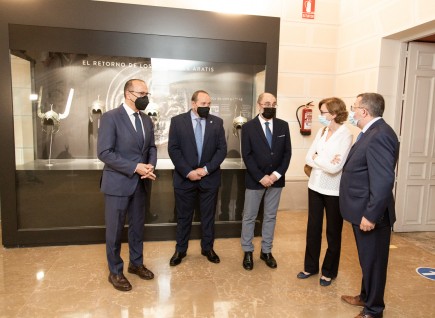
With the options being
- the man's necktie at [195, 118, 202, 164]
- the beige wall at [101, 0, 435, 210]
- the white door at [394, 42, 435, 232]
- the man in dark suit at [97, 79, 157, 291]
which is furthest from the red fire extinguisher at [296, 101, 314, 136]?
the man in dark suit at [97, 79, 157, 291]

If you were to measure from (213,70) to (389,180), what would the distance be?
9.27 feet

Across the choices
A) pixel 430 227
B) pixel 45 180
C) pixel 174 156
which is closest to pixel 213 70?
pixel 174 156

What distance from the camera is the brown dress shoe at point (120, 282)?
292cm

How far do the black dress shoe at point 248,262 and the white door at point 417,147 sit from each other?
92.8 inches

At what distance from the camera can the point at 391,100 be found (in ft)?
14.5

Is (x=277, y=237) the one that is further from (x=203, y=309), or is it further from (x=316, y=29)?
(x=316, y=29)

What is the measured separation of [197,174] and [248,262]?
101 cm

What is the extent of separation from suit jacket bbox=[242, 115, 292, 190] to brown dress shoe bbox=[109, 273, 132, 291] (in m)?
1.41

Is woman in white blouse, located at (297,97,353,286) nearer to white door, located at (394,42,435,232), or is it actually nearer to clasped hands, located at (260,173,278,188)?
clasped hands, located at (260,173,278,188)

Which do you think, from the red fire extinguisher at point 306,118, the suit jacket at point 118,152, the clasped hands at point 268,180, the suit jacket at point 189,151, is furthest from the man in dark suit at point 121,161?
the red fire extinguisher at point 306,118

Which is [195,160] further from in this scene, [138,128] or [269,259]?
[269,259]

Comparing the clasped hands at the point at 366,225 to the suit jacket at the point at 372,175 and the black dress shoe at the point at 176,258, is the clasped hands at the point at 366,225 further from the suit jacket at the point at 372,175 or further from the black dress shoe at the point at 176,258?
the black dress shoe at the point at 176,258

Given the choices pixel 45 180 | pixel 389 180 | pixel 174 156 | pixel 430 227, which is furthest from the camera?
pixel 430 227

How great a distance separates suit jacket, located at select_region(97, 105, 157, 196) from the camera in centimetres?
279
